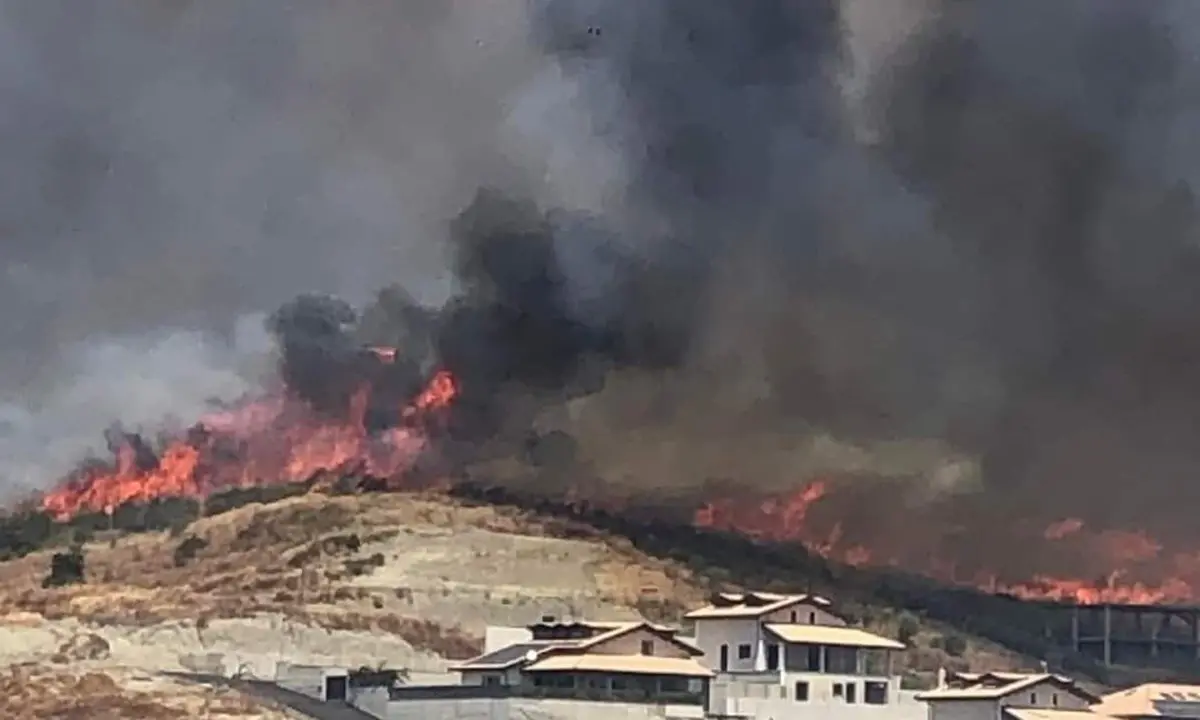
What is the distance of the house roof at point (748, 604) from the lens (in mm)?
16438

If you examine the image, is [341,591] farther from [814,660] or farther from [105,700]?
[814,660]

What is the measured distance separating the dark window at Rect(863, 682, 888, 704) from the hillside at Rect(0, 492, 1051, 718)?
419 millimetres

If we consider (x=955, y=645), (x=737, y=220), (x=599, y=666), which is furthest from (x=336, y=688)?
(x=737, y=220)

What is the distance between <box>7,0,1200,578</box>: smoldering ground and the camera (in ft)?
56.7

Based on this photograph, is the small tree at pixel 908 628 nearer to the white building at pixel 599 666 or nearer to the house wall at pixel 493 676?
the white building at pixel 599 666

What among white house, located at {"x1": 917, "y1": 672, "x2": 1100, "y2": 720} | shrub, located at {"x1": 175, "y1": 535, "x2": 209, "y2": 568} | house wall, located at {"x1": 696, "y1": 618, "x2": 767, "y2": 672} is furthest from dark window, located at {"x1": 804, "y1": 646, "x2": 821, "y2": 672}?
shrub, located at {"x1": 175, "y1": 535, "x2": 209, "y2": 568}

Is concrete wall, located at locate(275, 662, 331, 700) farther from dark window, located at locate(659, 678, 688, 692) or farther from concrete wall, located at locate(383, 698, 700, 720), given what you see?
dark window, located at locate(659, 678, 688, 692)

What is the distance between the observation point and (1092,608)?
1725 centimetres

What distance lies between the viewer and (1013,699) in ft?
53.5

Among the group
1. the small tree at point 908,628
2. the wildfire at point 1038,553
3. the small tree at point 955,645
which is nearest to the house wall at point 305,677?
the wildfire at point 1038,553

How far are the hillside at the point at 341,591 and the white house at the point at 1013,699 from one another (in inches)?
13.7

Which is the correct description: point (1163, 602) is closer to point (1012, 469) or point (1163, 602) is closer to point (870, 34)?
point (1012, 469)

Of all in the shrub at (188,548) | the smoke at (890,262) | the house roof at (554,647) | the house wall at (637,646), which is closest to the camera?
the house roof at (554,647)

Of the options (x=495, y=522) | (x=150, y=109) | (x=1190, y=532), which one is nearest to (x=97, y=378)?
(x=150, y=109)
